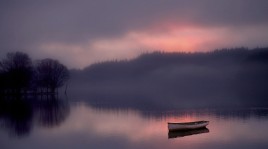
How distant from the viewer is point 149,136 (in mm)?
35906

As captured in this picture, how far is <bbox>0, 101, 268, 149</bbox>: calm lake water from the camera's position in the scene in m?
32.2

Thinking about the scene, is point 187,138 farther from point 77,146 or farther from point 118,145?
point 77,146

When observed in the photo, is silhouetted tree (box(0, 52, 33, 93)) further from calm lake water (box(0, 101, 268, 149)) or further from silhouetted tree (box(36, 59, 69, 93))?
calm lake water (box(0, 101, 268, 149))

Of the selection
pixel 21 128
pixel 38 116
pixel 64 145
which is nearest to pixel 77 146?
pixel 64 145

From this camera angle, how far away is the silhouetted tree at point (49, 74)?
383 feet

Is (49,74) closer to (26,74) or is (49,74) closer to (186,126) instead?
(26,74)

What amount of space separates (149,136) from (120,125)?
29.3 ft

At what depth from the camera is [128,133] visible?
38.3 metres

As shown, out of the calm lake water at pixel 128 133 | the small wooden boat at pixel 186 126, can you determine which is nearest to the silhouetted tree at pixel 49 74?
the calm lake water at pixel 128 133

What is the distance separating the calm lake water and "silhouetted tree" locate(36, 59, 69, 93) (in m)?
65.1

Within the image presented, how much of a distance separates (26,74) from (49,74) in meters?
15.6

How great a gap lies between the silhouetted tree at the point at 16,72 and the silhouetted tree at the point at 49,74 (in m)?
9.09

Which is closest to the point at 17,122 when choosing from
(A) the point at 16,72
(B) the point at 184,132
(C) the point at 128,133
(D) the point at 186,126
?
(C) the point at 128,133

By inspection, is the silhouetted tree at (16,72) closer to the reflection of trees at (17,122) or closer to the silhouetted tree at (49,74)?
the silhouetted tree at (49,74)
